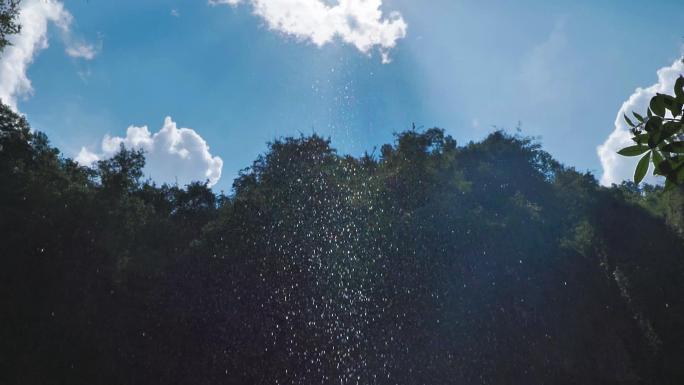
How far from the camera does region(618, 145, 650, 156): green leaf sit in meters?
1.53

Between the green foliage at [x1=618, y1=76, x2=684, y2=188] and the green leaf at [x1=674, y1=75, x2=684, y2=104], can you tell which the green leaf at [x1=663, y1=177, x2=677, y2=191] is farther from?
the green leaf at [x1=674, y1=75, x2=684, y2=104]

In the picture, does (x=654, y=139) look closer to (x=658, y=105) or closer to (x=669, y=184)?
(x=658, y=105)

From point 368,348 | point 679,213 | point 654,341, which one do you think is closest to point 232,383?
point 368,348

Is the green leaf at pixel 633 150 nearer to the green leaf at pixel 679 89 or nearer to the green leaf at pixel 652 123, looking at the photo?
the green leaf at pixel 652 123

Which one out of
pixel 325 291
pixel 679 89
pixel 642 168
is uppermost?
pixel 325 291

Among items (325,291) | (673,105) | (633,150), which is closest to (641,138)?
(633,150)

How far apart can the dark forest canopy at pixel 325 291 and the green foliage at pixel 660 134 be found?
19330 mm

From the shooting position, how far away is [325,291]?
21516mm

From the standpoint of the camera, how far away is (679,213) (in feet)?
86.5

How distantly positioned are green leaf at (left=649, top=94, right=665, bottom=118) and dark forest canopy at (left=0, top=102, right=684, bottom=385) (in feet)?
63.7

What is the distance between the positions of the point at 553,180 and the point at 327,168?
19740mm

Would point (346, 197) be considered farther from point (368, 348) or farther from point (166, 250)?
point (166, 250)

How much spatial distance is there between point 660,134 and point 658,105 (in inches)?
3.8

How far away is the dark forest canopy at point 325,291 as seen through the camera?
66.0 ft
